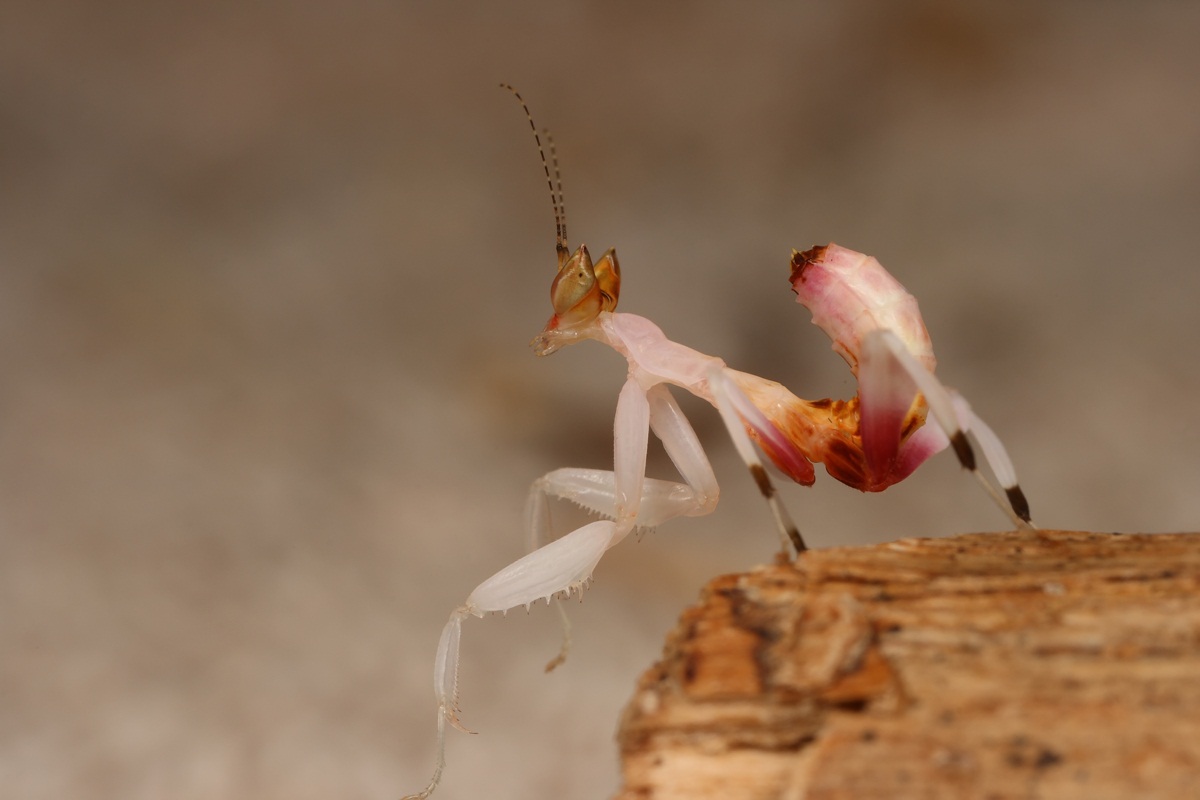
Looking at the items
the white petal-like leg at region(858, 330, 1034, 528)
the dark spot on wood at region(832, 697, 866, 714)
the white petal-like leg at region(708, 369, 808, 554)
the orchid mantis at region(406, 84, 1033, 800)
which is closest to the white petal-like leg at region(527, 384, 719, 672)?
the orchid mantis at region(406, 84, 1033, 800)

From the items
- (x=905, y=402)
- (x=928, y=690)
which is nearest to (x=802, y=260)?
(x=905, y=402)

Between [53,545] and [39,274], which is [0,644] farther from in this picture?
[39,274]

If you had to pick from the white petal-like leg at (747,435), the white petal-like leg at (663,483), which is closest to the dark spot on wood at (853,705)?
the white petal-like leg at (747,435)

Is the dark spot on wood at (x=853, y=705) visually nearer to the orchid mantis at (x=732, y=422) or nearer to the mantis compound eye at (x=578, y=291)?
the orchid mantis at (x=732, y=422)

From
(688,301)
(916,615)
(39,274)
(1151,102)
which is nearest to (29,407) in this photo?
(39,274)

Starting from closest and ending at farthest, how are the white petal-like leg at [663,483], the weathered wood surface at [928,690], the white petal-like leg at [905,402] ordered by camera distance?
the weathered wood surface at [928,690]
the white petal-like leg at [905,402]
the white petal-like leg at [663,483]

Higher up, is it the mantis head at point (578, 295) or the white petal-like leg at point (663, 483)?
the mantis head at point (578, 295)

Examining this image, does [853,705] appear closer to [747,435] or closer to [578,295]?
[747,435]
